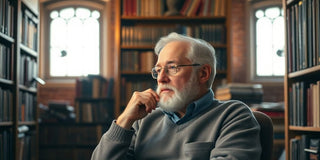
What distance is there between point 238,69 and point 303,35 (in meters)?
3.70

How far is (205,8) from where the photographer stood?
491cm

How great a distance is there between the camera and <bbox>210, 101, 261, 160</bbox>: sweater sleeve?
1567mm

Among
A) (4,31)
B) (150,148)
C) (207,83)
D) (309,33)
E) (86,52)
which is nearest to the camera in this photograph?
(150,148)

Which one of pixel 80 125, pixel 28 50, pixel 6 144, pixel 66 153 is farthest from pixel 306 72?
pixel 66 153

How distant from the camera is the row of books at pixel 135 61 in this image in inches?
193

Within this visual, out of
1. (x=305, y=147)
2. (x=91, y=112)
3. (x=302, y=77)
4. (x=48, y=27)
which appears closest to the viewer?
(x=305, y=147)

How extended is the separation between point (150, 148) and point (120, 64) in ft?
10.3

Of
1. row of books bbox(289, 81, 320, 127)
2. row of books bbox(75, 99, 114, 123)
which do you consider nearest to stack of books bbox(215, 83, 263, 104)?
row of books bbox(289, 81, 320, 127)

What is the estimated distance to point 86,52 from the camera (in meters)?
6.73

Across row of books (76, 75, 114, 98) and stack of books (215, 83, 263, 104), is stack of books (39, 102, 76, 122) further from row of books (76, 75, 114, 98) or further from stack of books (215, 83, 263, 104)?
stack of books (215, 83, 263, 104)

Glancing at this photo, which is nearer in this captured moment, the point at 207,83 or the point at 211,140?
the point at 211,140

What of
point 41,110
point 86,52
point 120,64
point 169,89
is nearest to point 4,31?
point 120,64

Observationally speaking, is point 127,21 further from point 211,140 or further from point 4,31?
point 211,140

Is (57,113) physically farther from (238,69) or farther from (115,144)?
(115,144)
